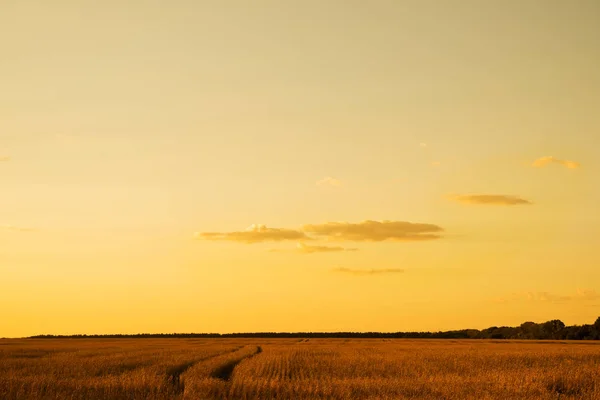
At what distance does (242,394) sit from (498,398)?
→ 750cm

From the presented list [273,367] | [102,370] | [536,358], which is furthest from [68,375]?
[536,358]

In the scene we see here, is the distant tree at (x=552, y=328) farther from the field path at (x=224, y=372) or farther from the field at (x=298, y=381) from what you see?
the field path at (x=224, y=372)

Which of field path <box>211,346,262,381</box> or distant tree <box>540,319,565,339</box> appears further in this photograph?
distant tree <box>540,319,565,339</box>

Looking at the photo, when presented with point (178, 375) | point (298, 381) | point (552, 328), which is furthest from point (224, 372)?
point (552, 328)

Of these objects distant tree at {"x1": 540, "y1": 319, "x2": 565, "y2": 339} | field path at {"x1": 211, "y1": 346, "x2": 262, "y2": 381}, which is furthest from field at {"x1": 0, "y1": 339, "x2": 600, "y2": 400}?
distant tree at {"x1": 540, "y1": 319, "x2": 565, "y2": 339}

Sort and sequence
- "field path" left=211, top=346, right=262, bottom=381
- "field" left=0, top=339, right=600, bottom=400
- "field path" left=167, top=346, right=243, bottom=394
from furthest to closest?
"field path" left=211, top=346, right=262, bottom=381, "field path" left=167, top=346, right=243, bottom=394, "field" left=0, top=339, right=600, bottom=400

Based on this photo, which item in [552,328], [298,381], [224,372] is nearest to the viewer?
[298,381]

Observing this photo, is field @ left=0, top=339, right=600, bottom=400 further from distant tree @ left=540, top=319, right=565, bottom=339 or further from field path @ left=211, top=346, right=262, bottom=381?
distant tree @ left=540, top=319, right=565, bottom=339

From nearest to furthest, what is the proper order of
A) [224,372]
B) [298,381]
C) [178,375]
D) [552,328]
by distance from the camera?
[298,381] → [178,375] → [224,372] → [552,328]

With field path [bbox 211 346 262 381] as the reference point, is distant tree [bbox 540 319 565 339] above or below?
above

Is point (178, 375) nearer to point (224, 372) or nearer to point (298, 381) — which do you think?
point (224, 372)

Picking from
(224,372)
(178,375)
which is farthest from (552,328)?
(178,375)

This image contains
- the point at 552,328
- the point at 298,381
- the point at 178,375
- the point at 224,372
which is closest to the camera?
the point at 298,381

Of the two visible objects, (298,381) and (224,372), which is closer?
(298,381)
